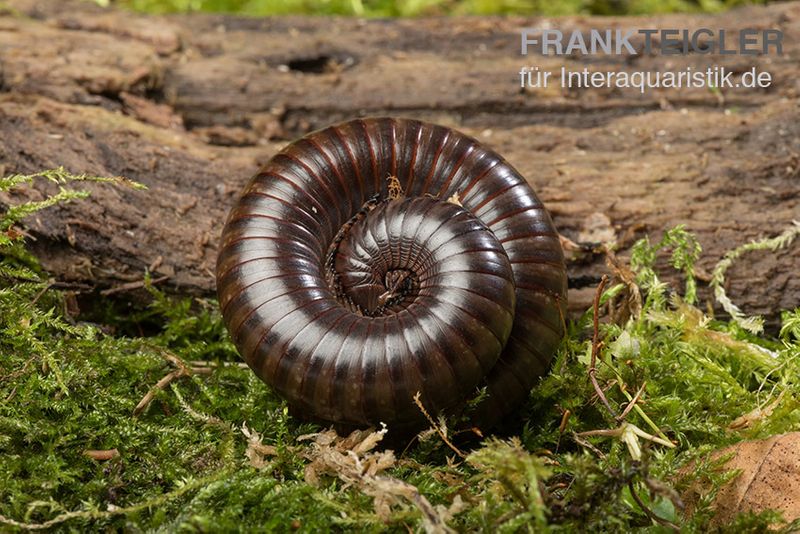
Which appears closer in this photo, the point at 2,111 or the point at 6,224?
the point at 6,224

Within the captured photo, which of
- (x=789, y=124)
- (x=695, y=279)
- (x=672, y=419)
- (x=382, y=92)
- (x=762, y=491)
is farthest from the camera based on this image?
(x=382, y=92)

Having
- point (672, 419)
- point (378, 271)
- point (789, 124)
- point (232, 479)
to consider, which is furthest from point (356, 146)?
point (789, 124)

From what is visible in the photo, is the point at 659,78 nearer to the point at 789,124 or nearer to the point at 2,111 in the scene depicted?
the point at 789,124

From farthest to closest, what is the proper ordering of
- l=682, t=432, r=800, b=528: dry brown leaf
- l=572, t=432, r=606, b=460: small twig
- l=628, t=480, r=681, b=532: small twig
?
l=572, t=432, r=606, b=460: small twig
l=682, t=432, r=800, b=528: dry brown leaf
l=628, t=480, r=681, b=532: small twig

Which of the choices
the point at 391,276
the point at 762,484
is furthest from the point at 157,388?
the point at 762,484

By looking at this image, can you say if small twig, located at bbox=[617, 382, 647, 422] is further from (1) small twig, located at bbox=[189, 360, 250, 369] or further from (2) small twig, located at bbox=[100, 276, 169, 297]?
(2) small twig, located at bbox=[100, 276, 169, 297]

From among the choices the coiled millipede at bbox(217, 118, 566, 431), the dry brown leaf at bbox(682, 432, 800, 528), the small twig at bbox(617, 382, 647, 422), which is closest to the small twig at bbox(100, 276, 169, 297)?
the coiled millipede at bbox(217, 118, 566, 431)

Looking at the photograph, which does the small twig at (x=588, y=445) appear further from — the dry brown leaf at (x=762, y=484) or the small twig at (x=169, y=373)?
the small twig at (x=169, y=373)

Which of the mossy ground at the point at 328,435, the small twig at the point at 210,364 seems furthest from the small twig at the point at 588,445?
the small twig at the point at 210,364
